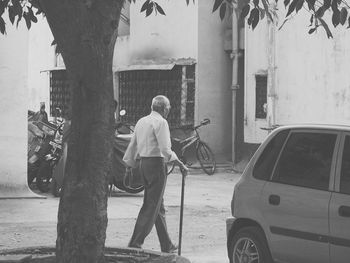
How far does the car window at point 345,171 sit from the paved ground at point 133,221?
2.68 metres

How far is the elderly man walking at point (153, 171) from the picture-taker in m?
9.38

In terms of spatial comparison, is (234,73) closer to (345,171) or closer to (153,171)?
(153,171)

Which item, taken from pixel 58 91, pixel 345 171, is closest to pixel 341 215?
pixel 345 171

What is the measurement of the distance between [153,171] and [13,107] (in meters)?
5.38

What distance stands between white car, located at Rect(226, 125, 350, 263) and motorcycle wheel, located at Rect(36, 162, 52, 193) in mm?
7802

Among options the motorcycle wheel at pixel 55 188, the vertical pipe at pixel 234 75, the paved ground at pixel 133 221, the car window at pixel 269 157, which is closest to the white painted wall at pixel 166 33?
the vertical pipe at pixel 234 75

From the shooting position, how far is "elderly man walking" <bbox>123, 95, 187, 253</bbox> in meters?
9.38

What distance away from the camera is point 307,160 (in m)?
7.20

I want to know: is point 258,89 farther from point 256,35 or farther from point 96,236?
point 96,236

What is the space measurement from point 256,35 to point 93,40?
14643mm

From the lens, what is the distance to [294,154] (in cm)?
737

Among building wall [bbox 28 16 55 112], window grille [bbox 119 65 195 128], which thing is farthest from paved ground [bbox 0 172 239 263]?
building wall [bbox 28 16 55 112]

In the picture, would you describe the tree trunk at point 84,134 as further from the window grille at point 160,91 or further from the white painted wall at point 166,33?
the window grille at point 160,91

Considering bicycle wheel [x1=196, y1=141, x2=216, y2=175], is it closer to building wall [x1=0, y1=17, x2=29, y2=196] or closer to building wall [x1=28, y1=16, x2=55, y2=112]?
building wall [x1=0, y1=17, x2=29, y2=196]
